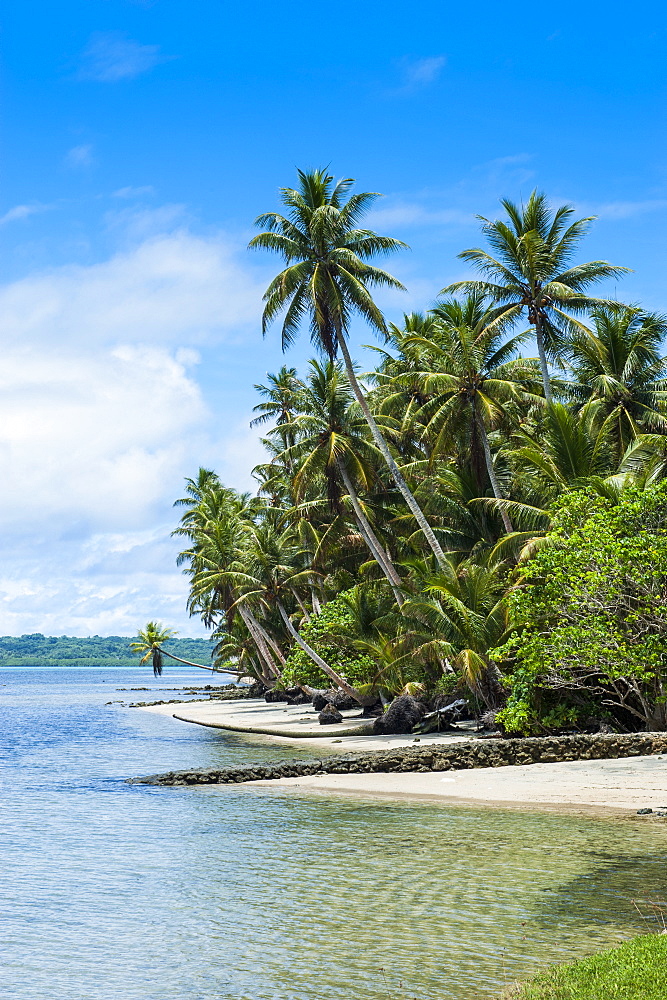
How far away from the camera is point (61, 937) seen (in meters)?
11.1

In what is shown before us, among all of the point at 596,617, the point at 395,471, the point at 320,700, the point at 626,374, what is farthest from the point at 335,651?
the point at 596,617

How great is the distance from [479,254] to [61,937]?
27779 mm

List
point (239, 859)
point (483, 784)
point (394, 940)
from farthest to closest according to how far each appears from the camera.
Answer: point (483, 784) → point (239, 859) → point (394, 940)

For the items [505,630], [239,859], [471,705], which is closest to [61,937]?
[239,859]

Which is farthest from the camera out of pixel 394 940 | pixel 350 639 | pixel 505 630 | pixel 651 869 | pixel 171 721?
pixel 171 721

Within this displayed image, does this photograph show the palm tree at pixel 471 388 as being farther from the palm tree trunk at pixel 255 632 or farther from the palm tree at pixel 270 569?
the palm tree trunk at pixel 255 632

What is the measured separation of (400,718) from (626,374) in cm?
1670

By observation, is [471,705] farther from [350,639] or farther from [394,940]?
[394,940]

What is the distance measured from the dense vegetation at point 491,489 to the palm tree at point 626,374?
0.10 meters

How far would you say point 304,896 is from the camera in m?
12.1

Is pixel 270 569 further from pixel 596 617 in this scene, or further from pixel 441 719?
pixel 596 617

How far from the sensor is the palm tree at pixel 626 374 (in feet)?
113

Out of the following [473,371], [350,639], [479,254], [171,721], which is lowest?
[171,721]

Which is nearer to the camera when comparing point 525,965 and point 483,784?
point 525,965
